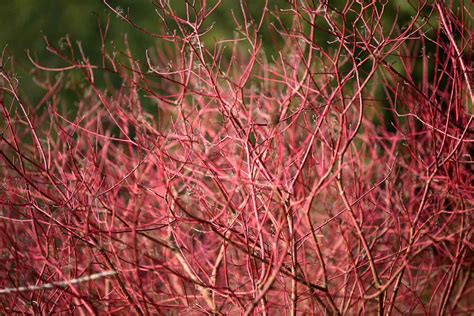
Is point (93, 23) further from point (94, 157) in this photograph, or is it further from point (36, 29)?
point (94, 157)

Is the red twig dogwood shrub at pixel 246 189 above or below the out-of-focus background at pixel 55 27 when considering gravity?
below

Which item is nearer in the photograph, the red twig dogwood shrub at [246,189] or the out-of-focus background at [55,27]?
the red twig dogwood shrub at [246,189]

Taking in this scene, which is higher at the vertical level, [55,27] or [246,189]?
[55,27]

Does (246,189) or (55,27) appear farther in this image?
(55,27)

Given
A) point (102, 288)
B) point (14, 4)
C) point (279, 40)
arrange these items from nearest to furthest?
point (102, 288)
point (279, 40)
point (14, 4)

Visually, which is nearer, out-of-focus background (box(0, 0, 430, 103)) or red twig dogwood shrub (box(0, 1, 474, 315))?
red twig dogwood shrub (box(0, 1, 474, 315))

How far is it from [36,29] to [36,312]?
7.84 meters

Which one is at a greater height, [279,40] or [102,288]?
[279,40]

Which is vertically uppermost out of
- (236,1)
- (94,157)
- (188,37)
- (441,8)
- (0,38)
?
(236,1)

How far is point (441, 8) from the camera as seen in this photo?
111 inches

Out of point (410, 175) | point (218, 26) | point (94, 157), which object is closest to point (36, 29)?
point (218, 26)

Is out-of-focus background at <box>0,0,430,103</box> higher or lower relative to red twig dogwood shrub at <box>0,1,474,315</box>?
higher

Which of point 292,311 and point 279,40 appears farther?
point 279,40

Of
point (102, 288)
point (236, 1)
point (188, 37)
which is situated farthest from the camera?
point (236, 1)
